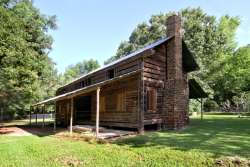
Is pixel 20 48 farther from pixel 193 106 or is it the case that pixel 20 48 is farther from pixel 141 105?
pixel 193 106

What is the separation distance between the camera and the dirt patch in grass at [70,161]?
698cm

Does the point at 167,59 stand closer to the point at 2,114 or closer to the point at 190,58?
the point at 190,58

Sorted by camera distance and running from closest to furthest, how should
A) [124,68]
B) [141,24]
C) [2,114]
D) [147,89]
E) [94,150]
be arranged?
[94,150], [147,89], [124,68], [2,114], [141,24]

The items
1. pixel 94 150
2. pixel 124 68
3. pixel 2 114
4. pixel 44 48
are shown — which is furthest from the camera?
pixel 2 114

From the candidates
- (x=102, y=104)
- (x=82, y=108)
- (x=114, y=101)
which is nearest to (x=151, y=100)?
(x=114, y=101)

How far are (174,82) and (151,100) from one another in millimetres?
1908

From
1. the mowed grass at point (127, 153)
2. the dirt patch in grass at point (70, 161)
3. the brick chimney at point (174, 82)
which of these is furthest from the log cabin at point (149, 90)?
the dirt patch in grass at point (70, 161)

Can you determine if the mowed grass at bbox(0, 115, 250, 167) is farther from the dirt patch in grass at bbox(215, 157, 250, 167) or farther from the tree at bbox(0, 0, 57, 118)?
the tree at bbox(0, 0, 57, 118)

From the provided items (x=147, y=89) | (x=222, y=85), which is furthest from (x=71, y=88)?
(x=222, y=85)

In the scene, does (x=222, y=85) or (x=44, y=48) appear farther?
(x=222, y=85)

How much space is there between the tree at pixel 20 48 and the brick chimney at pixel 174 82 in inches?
374

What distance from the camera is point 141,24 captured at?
41.8m

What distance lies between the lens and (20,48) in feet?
45.2

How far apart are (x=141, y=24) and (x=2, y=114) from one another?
2818cm
